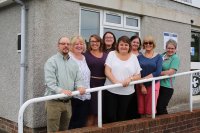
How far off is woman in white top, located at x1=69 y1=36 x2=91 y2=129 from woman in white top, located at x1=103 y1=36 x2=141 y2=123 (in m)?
0.30

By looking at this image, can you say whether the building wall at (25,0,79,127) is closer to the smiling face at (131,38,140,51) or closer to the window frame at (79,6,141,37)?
the window frame at (79,6,141,37)

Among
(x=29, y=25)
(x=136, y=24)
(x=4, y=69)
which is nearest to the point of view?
(x=29, y=25)

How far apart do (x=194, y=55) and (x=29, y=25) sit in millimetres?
Answer: 5640

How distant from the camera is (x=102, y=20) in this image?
6.40m

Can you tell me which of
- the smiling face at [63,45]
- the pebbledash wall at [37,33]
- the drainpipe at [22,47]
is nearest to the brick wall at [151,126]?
the pebbledash wall at [37,33]

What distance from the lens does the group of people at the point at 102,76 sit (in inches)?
165

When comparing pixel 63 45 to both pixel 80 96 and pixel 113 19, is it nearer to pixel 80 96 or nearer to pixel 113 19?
pixel 80 96

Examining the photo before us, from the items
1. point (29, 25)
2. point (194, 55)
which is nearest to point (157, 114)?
point (29, 25)

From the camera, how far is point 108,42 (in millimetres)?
4836

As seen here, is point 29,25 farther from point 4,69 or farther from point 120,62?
point 120,62

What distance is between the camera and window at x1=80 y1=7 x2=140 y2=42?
6176 millimetres

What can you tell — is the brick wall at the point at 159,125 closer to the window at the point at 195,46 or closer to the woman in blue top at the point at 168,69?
the woman in blue top at the point at 168,69

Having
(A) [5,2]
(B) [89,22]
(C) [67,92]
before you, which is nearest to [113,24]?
(B) [89,22]

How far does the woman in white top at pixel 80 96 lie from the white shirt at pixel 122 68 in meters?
0.34
